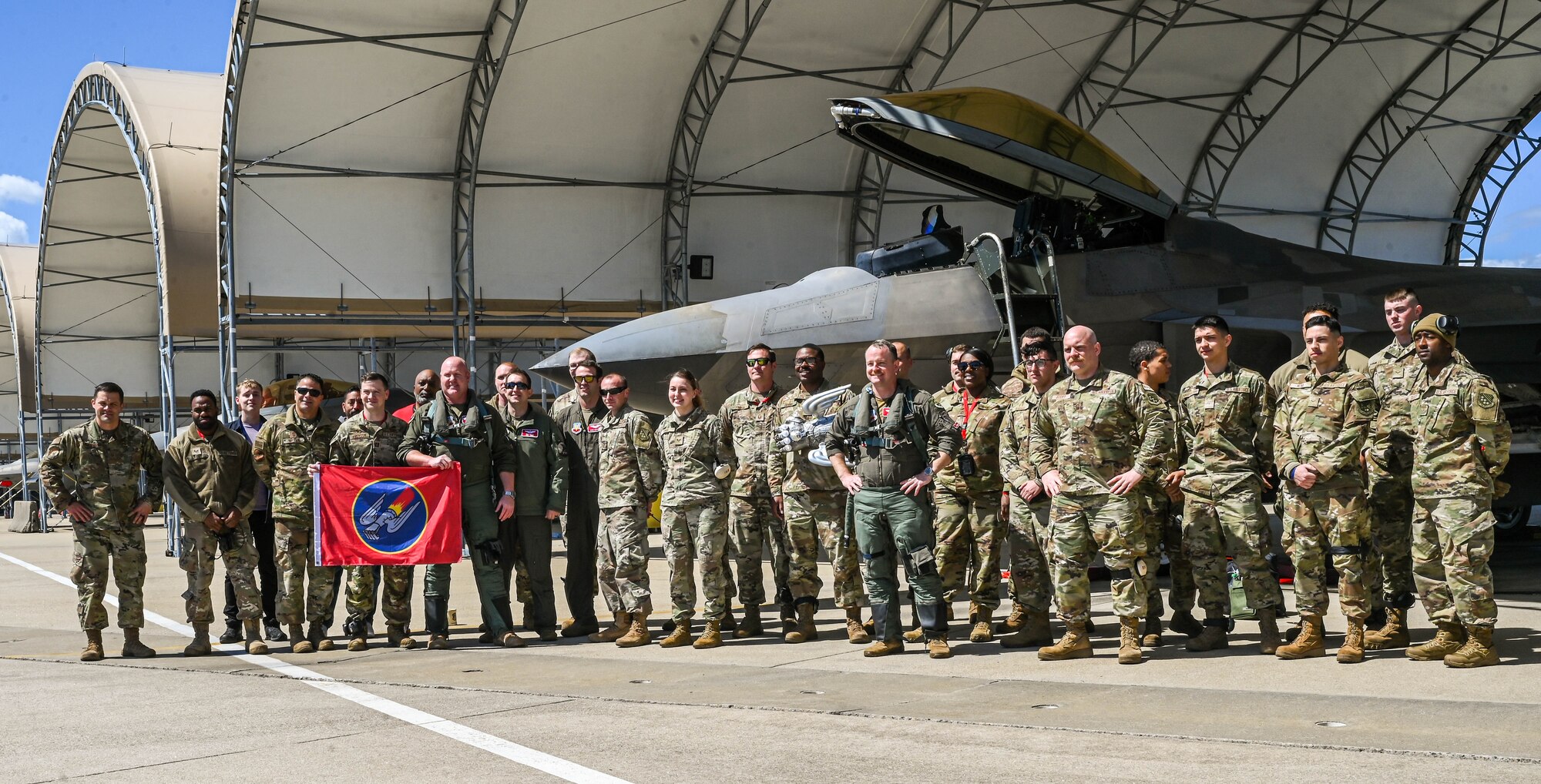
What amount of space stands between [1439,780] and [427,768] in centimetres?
324

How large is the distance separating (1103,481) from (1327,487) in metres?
1.07

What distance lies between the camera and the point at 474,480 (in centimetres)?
776

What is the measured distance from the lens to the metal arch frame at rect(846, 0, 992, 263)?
1947 centimetres

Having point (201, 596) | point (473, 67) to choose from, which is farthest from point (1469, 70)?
point (201, 596)

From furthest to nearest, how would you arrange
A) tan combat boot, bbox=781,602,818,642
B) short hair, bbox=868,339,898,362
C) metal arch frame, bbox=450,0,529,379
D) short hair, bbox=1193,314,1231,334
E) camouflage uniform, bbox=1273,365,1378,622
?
1. metal arch frame, bbox=450,0,529,379
2. tan combat boot, bbox=781,602,818,642
3. short hair, bbox=868,339,898,362
4. short hair, bbox=1193,314,1231,334
5. camouflage uniform, bbox=1273,365,1378,622

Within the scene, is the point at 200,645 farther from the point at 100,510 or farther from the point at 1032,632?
the point at 1032,632

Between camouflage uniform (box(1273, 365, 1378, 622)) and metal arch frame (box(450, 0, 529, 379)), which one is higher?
metal arch frame (box(450, 0, 529, 379))

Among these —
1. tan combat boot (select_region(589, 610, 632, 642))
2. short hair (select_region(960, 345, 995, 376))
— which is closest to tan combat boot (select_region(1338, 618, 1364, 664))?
short hair (select_region(960, 345, 995, 376))

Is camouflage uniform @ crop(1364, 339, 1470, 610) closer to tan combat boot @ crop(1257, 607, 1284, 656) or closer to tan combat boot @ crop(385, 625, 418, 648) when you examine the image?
tan combat boot @ crop(1257, 607, 1284, 656)

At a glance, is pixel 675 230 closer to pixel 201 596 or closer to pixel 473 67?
pixel 473 67

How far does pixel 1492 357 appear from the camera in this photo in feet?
32.4

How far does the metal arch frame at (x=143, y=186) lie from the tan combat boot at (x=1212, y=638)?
17878mm

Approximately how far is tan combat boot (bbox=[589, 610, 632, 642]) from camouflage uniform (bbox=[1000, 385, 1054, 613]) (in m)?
2.44

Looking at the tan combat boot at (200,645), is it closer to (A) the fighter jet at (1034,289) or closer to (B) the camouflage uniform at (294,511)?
(B) the camouflage uniform at (294,511)
